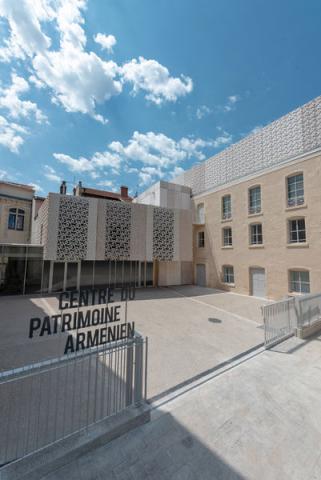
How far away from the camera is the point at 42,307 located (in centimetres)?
1110

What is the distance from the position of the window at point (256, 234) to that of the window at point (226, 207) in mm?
2410

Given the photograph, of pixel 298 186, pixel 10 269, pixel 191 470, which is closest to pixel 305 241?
pixel 298 186

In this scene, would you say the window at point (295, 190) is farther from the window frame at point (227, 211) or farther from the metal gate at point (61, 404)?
the metal gate at point (61, 404)

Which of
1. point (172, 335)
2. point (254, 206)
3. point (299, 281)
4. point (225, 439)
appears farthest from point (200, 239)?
point (225, 439)

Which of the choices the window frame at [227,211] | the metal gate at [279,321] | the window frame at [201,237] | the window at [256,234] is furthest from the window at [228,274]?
the metal gate at [279,321]

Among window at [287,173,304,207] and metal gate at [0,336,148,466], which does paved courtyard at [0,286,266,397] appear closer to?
metal gate at [0,336,148,466]

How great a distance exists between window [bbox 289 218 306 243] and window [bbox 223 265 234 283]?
207 inches

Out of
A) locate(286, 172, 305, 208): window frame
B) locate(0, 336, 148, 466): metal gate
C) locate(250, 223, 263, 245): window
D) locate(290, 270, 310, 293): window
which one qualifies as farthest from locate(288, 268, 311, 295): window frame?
locate(0, 336, 148, 466): metal gate

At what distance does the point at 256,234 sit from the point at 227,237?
2721 millimetres

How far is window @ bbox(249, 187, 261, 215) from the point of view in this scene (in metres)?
15.3

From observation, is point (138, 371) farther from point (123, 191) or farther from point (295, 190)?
point (123, 191)

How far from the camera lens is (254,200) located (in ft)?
51.5

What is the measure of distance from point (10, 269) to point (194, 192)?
17.0 metres

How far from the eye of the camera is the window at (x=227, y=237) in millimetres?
17531
